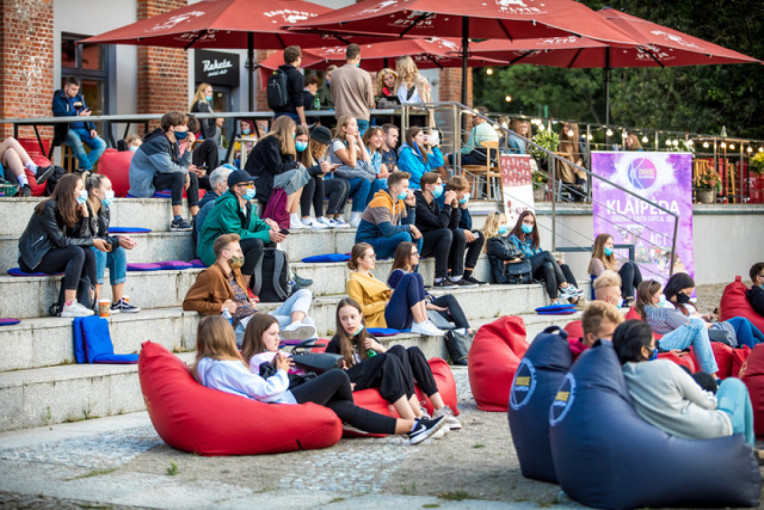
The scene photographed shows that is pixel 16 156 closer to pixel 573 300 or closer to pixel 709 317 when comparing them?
pixel 573 300

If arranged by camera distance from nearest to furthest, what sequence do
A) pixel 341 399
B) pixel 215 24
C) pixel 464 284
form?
1. pixel 341 399
2. pixel 464 284
3. pixel 215 24

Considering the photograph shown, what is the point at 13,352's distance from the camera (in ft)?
31.0

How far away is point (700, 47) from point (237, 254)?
12043 millimetres

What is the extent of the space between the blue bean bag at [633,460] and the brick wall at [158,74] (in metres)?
16.5

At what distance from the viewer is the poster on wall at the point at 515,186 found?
52.4ft

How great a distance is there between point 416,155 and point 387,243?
226 cm

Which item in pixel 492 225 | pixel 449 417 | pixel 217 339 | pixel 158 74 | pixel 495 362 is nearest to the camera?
pixel 217 339

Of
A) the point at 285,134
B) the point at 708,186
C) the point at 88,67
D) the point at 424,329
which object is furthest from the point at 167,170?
the point at 708,186

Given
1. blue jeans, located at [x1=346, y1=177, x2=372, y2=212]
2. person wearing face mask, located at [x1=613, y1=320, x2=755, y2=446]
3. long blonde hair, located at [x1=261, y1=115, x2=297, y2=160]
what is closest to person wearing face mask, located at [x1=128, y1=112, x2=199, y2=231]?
long blonde hair, located at [x1=261, y1=115, x2=297, y2=160]

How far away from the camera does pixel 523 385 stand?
724 cm

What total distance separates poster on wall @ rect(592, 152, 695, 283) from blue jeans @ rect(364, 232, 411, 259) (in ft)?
13.0

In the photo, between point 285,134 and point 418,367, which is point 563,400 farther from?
point 285,134

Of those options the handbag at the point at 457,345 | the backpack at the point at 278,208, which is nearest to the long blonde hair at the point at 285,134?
the backpack at the point at 278,208

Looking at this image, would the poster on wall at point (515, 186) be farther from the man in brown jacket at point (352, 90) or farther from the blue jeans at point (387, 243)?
the blue jeans at point (387, 243)
